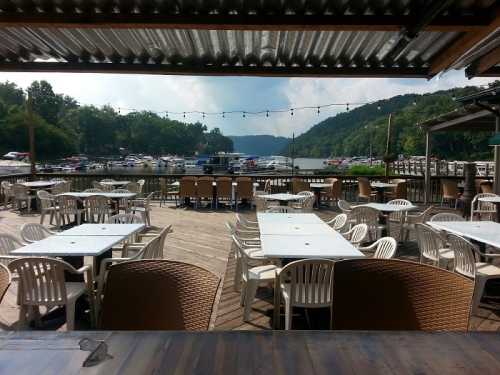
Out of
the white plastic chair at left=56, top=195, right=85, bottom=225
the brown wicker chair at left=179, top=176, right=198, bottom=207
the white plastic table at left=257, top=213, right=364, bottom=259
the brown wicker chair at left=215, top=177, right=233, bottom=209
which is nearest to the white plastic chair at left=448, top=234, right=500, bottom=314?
the white plastic table at left=257, top=213, right=364, bottom=259

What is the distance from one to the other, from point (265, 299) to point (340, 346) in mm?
2554

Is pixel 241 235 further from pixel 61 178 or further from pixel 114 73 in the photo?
pixel 61 178

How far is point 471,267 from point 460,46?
6.16ft

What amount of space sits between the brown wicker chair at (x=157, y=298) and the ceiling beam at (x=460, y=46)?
1.80 meters

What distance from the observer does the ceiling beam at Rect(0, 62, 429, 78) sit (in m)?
2.58

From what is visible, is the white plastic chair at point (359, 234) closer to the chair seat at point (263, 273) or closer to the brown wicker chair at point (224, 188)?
the chair seat at point (263, 273)

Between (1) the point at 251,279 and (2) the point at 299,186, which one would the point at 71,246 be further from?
(2) the point at 299,186

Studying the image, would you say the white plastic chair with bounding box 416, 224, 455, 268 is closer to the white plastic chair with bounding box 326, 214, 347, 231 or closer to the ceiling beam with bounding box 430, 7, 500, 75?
the white plastic chair with bounding box 326, 214, 347, 231

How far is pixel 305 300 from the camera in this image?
2.71 meters

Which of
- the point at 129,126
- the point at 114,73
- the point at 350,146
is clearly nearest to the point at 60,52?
the point at 114,73

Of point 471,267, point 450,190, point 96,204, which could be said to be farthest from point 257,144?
point 471,267

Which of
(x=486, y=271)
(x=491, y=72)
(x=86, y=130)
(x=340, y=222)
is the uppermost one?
(x=86, y=130)

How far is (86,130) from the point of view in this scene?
77062 millimetres

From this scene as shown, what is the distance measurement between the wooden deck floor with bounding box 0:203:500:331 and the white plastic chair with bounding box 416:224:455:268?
1.89 feet
